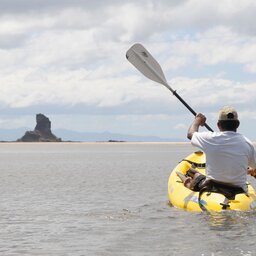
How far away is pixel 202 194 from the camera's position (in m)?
12.2

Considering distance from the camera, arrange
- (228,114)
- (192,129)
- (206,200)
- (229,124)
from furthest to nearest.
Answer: (192,129) < (206,200) < (229,124) < (228,114)

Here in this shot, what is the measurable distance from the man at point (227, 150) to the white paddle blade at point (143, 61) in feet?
18.9

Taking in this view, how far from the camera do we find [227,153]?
11.4 m

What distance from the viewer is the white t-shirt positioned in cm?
1137

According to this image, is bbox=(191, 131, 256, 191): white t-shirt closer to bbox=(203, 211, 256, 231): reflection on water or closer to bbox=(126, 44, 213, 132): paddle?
bbox=(203, 211, 256, 231): reflection on water

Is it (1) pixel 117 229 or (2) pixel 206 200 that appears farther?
(2) pixel 206 200

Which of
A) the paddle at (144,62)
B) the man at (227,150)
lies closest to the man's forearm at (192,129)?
the man at (227,150)

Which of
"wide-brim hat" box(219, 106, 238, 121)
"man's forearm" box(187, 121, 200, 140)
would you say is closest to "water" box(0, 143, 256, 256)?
"man's forearm" box(187, 121, 200, 140)

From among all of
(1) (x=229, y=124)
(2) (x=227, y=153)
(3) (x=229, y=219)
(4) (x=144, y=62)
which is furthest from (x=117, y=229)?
(4) (x=144, y=62)

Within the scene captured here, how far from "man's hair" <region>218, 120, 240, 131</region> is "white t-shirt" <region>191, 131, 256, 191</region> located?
8 cm

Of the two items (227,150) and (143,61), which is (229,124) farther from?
(143,61)

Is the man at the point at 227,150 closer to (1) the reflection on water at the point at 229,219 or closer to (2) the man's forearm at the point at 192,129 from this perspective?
(2) the man's forearm at the point at 192,129

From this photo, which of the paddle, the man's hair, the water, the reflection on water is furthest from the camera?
the paddle

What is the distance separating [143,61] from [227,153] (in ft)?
21.4
